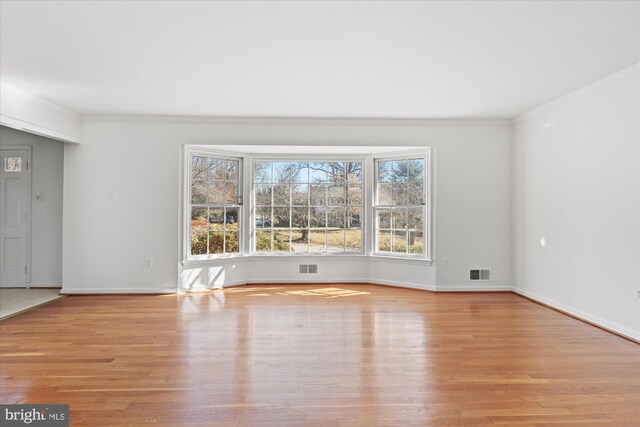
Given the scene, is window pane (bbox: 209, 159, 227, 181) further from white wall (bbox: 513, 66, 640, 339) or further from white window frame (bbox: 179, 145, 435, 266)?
white wall (bbox: 513, 66, 640, 339)

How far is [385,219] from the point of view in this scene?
644 centimetres

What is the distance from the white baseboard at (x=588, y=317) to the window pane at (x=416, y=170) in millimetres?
2224

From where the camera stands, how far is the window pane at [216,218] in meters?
6.12

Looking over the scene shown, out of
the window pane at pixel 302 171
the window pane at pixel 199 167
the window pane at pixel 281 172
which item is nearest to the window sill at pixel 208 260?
the window pane at pixel 199 167

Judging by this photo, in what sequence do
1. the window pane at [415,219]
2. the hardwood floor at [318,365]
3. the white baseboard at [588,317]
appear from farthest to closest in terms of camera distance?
the window pane at [415,219] < the white baseboard at [588,317] < the hardwood floor at [318,365]

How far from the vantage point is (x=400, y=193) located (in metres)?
6.30

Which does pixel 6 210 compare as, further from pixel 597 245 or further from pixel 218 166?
pixel 597 245

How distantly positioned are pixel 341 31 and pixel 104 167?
14.2ft

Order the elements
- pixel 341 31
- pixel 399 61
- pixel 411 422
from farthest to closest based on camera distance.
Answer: pixel 399 61, pixel 341 31, pixel 411 422

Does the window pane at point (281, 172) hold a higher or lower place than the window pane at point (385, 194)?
higher

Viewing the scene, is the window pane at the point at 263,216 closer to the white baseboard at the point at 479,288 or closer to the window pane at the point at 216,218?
the window pane at the point at 216,218

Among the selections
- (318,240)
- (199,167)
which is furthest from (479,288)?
(199,167)

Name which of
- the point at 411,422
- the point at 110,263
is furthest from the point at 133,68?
the point at 411,422

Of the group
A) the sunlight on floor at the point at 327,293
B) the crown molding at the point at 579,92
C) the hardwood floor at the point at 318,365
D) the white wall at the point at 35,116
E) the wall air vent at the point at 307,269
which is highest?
the crown molding at the point at 579,92
